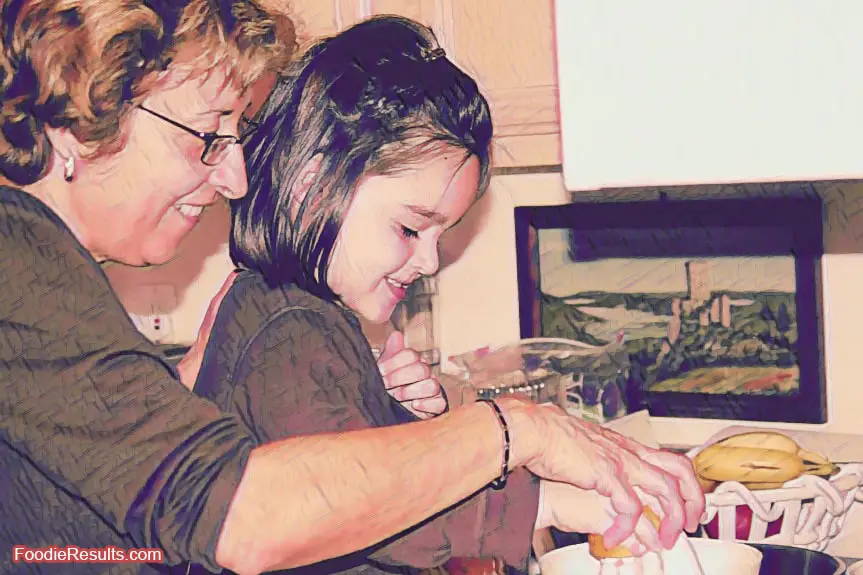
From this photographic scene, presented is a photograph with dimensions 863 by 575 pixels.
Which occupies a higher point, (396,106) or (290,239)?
(396,106)

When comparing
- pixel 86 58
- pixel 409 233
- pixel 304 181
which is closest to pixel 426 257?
pixel 409 233

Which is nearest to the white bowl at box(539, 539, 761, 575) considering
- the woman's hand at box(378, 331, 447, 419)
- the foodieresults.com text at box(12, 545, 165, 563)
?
the woman's hand at box(378, 331, 447, 419)

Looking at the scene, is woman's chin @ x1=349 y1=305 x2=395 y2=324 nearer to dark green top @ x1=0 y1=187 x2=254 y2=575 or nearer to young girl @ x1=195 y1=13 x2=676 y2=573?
young girl @ x1=195 y1=13 x2=676 y2=573

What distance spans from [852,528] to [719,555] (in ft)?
0.86

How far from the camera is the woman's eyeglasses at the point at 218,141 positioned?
1.14 m

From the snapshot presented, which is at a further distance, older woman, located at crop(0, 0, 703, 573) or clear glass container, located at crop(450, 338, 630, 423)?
clear glass container, located at crop(450, 338, 630, 423)

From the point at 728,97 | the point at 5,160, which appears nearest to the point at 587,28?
the point at 728,97

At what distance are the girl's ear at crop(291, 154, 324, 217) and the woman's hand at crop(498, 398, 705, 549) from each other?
27cm

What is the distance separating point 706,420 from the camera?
4.72 feet

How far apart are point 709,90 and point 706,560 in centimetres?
41

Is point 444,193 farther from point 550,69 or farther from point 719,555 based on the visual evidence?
point 719,555

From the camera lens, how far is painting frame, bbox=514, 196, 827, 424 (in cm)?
137

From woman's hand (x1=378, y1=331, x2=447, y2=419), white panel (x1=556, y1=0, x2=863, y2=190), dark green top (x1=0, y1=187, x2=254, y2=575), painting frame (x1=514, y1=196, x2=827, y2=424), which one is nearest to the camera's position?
white panel (x1=556, y1=0, x2=863, y2=190)

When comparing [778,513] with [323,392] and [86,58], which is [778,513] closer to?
[323,392]
